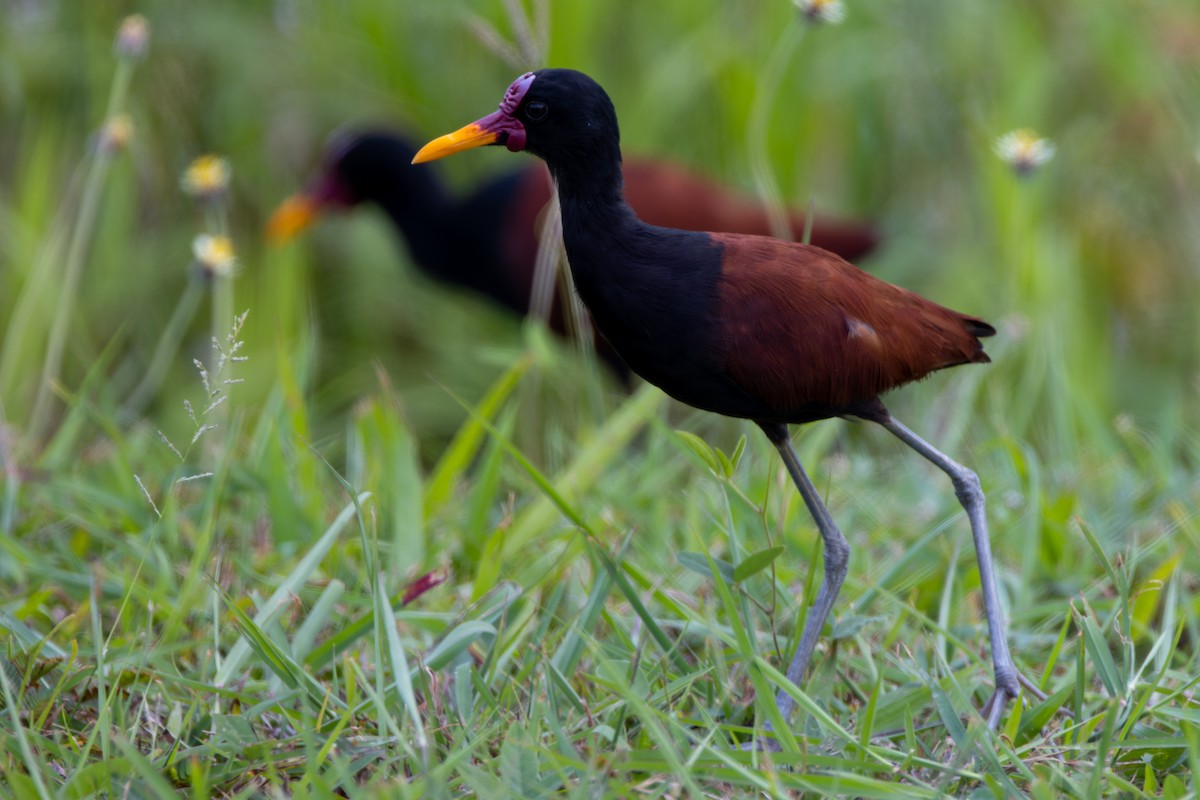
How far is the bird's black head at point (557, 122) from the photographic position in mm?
2088

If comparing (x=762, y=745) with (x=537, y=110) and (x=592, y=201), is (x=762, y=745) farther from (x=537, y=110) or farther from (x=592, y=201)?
(x=537, y=110)

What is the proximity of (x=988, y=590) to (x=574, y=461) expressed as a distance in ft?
4.18

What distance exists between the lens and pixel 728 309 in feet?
6.49

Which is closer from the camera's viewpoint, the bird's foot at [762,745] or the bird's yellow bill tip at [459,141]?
the bird's foot at [762,745]

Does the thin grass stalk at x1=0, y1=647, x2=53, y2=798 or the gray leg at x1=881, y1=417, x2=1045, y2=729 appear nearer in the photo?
the thin grass stalk at x1=0, y1=647, x2=53, y2=798

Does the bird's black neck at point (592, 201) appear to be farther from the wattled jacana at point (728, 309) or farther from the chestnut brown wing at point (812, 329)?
the chestnut brown wing at point (812, 329)

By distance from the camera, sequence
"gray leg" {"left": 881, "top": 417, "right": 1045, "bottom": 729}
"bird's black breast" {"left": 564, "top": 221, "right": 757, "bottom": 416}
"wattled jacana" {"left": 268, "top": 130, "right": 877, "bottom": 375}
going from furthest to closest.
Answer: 1. "wattled jacana" {"left": 268, "top": 130, "right": 877, "bottom": 375}
2. "gray leg" {"left": 881, "top": 417, "right": 1045, "bottom": 729}
3. "bird's black breast" {"left": 564, "top": 221, "right": 757, "bottom": 416}

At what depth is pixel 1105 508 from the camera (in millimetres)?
3059

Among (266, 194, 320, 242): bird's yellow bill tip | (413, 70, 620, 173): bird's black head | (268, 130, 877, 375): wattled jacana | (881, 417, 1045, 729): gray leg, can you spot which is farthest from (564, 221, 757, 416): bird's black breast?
(266, 194, 320, 242): bird's yellow bill tip

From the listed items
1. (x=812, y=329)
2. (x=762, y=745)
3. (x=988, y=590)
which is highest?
(x=812, y=329)

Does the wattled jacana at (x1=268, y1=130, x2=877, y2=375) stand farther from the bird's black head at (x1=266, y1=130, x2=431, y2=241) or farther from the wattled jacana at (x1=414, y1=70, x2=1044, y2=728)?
the wattled jacana at (x1=414, y1=70, x2=1044, y2=728)

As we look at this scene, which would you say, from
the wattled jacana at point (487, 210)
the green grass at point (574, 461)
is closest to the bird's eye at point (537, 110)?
the green grass at point (574, 461)

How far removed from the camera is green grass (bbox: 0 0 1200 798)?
190 cm

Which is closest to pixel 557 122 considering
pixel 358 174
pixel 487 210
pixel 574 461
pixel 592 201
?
pixel 592 201
